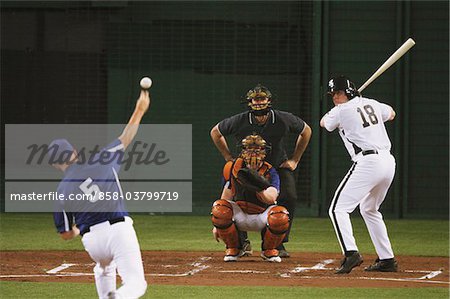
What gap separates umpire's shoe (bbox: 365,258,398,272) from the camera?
910 centimetres

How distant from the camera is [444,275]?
901 centimetres

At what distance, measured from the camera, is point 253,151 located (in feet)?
31.4

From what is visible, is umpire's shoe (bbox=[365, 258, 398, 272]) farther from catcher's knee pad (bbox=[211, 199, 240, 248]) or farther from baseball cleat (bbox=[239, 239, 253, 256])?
baseball cleat (bbox=[239, 239, 253, 256])

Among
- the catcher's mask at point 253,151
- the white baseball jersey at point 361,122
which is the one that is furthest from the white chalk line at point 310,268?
the white baseball jersey at point 361,122

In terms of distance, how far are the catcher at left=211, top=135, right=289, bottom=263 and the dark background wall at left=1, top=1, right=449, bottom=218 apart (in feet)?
18.3

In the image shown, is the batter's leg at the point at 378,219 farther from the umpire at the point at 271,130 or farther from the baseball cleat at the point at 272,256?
the umpire at the point at 271,130

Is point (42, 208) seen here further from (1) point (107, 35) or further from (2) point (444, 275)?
(2) point (444, 275)

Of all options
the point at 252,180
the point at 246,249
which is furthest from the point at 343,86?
the point at 246,249

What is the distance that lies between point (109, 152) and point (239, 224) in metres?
3.68

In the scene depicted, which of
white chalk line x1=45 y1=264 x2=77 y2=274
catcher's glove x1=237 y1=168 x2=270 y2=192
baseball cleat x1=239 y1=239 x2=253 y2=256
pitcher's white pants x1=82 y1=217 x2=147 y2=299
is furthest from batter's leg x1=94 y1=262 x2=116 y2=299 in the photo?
baseball cleat x1=239 y1=239 x2=253 y2=256

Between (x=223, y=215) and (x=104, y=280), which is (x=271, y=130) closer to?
(x=223, y=215)

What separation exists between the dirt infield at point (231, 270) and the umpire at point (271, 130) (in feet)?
2.01

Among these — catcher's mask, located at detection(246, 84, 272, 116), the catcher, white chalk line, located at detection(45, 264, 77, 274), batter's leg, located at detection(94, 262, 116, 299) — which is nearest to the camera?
batter's leg, located at detection(94, 262, 116, 299)

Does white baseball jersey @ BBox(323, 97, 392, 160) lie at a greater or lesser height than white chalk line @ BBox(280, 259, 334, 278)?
greater
